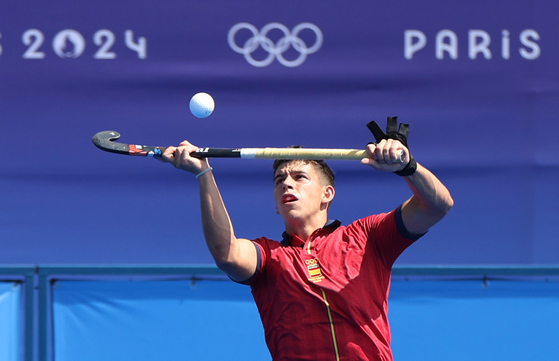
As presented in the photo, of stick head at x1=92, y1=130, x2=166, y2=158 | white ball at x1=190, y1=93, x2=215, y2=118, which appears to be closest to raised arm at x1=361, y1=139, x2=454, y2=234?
white ball at x1=190, y1=93, x2=215, y2=118

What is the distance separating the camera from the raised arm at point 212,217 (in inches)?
94.6

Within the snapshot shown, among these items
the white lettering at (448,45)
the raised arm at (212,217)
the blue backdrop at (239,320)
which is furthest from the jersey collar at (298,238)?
the white lettering at (448,45)

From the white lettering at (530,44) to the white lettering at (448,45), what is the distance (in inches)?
14.2

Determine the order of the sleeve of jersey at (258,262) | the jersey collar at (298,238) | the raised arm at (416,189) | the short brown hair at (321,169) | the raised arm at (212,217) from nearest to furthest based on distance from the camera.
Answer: the raised arm at (416,189), the raised arm at (212,217), the sleeve of jersey at (258,262), the jersey collar at (298,238), the short brown hair at (321,169)

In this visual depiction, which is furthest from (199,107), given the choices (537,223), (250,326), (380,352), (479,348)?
(537,223)

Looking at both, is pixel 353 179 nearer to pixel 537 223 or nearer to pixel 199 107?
pixel 537 223

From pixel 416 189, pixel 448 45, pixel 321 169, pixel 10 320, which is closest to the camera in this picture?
pixel 416 189

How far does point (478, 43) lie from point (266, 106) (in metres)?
1.20

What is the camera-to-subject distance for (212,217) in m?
2.41

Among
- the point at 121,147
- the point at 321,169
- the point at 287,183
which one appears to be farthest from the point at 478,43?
the point at 121,147

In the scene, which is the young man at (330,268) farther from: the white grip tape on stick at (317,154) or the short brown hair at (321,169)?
the short brown hair at (321,169)

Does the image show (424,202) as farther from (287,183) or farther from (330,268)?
(287,183)

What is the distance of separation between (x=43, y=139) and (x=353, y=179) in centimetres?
171

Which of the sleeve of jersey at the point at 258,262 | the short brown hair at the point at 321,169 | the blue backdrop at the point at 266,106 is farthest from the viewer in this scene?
the blue backdrop at the point at 266,106
